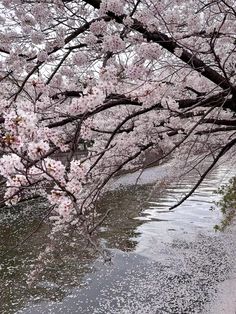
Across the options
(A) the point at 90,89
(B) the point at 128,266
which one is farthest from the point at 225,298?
(A) the point at 90,89

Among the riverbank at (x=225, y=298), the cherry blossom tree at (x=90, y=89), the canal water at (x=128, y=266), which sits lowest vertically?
the riverbank at (x=225, y=298)

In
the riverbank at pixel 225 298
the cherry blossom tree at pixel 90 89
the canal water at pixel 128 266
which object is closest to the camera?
the cherry blossom tree at pixel 90 89

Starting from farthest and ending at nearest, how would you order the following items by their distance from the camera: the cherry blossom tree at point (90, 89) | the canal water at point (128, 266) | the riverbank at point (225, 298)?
1. the canal water at point (128, 266)
2. the riverbank at point (225, 298)
3. the cherry blossom tree at point (90, 89)

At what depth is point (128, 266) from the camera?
10062 millimetres

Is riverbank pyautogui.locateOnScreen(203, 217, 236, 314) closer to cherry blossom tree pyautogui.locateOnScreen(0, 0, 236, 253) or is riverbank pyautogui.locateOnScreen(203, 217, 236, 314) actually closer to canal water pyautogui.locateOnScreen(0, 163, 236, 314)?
canal water pyautogui.locateOnScreen(0, 163, 236, 314)

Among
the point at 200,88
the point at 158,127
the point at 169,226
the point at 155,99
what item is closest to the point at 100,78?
the point at 155,99

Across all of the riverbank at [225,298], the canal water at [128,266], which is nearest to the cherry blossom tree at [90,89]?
the canal water at [128,266]

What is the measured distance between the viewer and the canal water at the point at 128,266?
26.7ft

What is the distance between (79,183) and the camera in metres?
2.98

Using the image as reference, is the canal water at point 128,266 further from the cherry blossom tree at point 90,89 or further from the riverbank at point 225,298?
the cherry blossom tree at point 90,89

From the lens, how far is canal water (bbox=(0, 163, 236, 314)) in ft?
26.7

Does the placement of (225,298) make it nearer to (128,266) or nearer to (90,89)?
(128,266)

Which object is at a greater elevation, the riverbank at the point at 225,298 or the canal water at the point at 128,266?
the canal water at the point at 128,266

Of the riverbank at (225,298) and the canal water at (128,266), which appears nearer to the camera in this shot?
the riverbank at (225,298)
